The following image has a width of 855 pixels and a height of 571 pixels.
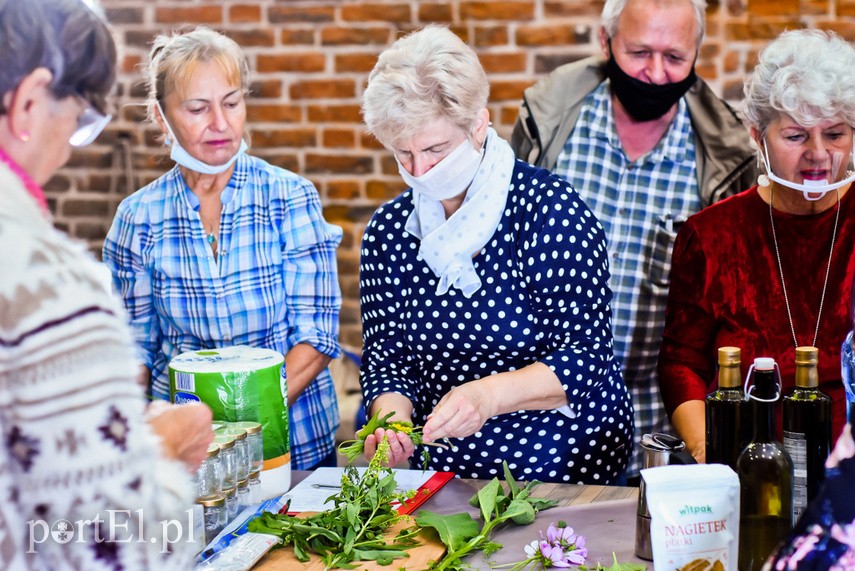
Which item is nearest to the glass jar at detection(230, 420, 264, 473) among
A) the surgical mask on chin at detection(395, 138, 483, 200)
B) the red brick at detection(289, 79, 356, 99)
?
the surgical mask on chin at detection(395, 138, 483, 200)

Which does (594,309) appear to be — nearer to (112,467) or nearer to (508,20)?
(112,467)

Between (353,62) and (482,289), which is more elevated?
(353,62)

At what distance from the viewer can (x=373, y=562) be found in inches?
59.1

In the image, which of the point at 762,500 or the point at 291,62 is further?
the point at 291,62

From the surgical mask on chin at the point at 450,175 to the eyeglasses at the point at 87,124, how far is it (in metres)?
0.84

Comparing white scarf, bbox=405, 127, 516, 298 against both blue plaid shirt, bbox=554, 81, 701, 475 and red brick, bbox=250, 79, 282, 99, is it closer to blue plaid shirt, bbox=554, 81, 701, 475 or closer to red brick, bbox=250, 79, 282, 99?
blue plaid shirt, bbox=554, 81, 701, 475

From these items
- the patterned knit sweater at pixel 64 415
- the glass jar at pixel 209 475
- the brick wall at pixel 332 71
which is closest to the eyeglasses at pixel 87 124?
the patterned knit sweater at pixel 64 415

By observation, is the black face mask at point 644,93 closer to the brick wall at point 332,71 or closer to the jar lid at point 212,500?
the brick wall at point 332,71

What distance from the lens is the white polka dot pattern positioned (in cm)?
192

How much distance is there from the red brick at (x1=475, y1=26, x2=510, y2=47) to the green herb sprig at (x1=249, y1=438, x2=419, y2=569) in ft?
6.72

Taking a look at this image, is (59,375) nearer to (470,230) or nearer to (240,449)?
(240,449)

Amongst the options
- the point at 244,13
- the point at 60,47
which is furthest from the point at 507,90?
the point at 60,47

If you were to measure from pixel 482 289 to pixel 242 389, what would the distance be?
52 cm

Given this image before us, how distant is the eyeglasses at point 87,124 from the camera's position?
1.11 meters
